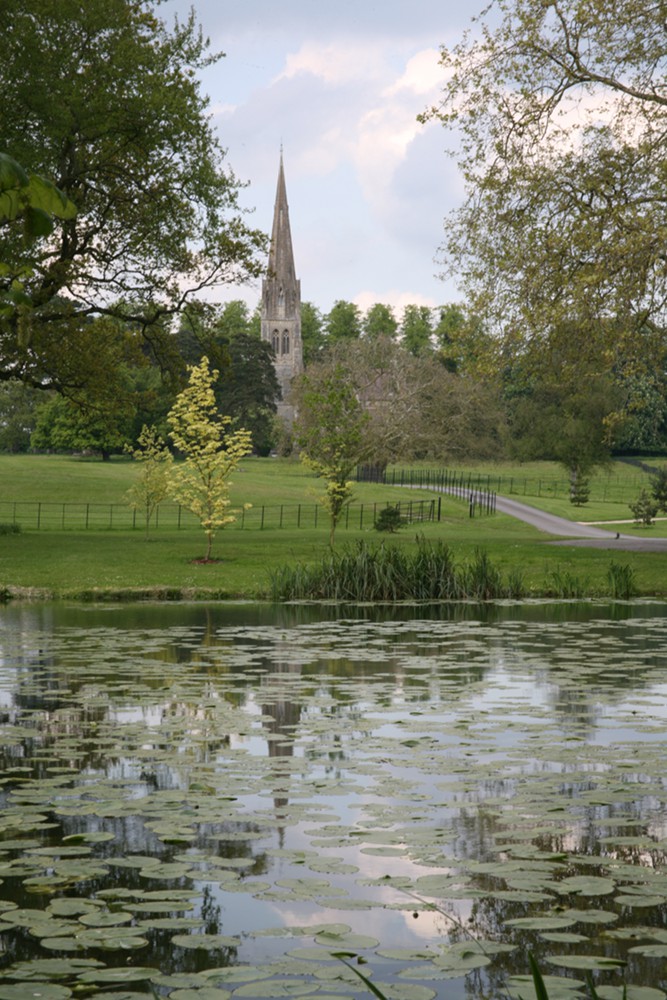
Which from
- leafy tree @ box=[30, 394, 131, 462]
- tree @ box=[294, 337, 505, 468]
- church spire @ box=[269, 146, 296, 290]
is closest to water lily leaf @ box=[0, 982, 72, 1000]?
tree @ box=[294, 337, 505, 468]

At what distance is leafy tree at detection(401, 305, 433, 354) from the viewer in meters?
147

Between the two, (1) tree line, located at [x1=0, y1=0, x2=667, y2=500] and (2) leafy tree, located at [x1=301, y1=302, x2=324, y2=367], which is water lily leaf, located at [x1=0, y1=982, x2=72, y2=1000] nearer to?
(1) tree line, located at [x1=0, y1=0, x2=667, y2=500]

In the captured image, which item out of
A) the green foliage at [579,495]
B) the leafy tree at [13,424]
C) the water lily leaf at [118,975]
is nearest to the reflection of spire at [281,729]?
the water lily leaf at [118,975]

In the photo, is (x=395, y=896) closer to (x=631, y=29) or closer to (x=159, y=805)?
(x=159, y=805)

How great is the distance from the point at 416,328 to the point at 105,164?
116985mm

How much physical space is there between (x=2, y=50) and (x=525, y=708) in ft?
79.5

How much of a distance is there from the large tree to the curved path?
529 inches

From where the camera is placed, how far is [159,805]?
25.0 ft

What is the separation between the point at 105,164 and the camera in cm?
3206

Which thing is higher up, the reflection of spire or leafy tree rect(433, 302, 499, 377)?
leafy tree rect(433, 302, 499, 377)

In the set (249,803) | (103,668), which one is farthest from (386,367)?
(249,803)

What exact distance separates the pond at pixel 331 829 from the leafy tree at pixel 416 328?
134 metres

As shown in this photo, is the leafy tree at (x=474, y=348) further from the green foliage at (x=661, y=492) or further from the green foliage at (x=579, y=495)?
the green foliage at (x=579, y=495)

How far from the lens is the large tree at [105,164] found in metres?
30.3
